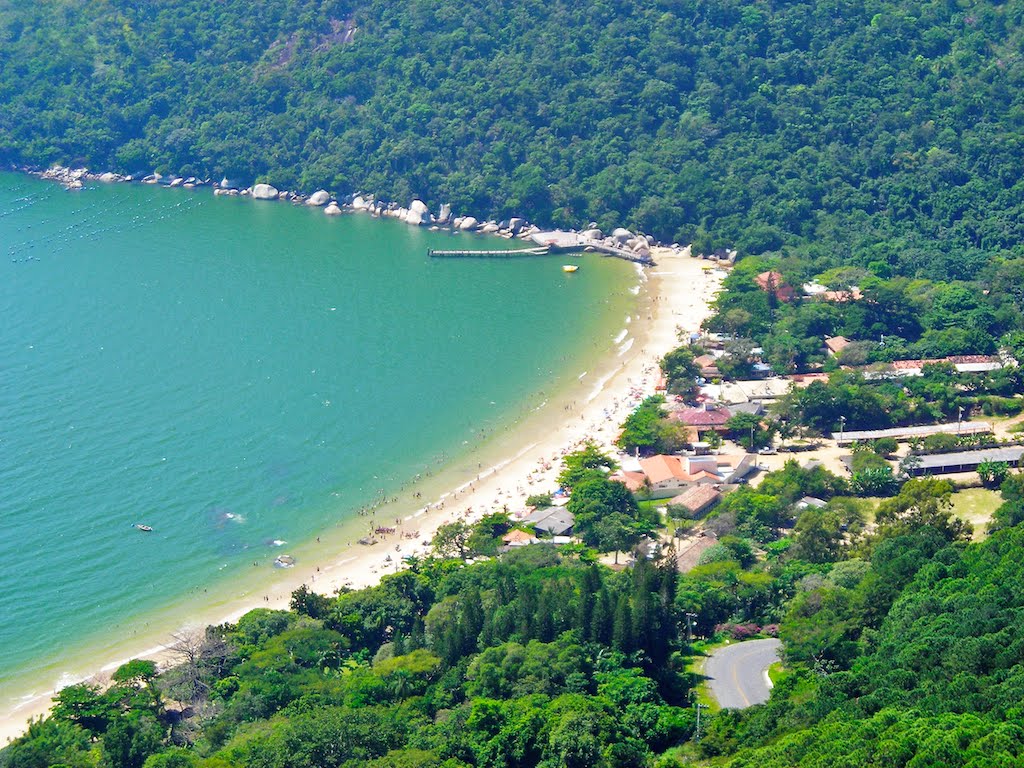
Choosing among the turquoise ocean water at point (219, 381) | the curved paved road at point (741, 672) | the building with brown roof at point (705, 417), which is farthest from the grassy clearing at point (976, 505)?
the turquoise ocean water at point (219, 381)

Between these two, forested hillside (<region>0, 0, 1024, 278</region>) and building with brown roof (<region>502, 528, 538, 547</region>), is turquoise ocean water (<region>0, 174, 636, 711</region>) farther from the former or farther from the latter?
building with brown roof (<region>502, 528, 538, 547</region>)

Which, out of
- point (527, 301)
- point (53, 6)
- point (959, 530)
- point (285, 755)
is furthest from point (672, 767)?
point (53, 6)

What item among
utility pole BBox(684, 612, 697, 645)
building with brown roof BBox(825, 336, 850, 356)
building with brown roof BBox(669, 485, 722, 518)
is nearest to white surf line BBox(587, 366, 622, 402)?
building with brown roof BBox(825, 336, 850, 356)

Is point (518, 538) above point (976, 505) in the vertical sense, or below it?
below

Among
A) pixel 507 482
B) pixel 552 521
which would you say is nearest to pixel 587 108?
pixel 507 482

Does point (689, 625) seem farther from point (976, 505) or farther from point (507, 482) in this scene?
point (507, 482)

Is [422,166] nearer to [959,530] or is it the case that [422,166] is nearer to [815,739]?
[959,530]

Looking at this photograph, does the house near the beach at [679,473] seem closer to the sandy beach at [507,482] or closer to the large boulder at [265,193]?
the sandy beach at [507,482]
